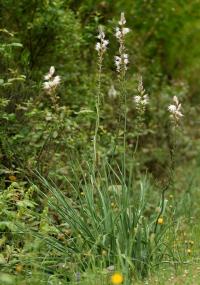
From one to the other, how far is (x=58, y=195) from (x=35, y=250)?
503 mm

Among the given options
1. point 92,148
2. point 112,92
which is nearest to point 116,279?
point 92,148

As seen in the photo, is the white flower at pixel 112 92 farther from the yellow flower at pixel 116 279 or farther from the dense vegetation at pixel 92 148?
the yellow flower at pixel 116 279

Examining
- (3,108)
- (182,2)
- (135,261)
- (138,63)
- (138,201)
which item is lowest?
(135,261)

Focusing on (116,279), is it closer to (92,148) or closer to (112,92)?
(92,148)

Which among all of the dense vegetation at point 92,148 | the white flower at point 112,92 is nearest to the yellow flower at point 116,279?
the dense vegetation at point 92,148

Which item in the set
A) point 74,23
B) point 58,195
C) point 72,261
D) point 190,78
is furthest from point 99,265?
point 190,78

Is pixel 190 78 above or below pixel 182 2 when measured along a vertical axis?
below

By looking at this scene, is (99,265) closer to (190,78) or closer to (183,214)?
(183,214)

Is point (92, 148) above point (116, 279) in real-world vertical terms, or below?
above

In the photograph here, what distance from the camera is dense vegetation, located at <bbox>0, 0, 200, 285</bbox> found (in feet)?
17.9

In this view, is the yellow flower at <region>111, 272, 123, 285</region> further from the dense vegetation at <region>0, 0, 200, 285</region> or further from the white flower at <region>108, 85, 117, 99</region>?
the white flower at <region>108, 85, 117, 99</region>

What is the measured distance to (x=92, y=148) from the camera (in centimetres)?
745

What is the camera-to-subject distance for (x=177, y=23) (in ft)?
38.1

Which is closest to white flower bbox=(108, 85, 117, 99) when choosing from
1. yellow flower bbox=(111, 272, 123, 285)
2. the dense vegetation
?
the dense vegetation
